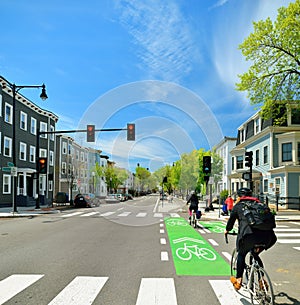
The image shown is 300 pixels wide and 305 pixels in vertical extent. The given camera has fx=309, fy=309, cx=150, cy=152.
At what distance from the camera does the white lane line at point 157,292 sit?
16.1 feet

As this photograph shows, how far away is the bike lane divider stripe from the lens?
6.78m

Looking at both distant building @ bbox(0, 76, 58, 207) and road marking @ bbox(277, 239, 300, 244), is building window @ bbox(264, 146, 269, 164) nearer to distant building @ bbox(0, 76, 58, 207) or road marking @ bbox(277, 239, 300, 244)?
road marking @ bbox(277, 239, 300, 244)

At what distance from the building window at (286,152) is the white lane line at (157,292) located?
25.1 m

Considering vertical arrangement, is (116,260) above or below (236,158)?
below

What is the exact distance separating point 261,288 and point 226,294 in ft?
3.49

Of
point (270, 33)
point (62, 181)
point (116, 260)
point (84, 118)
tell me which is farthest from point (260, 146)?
point (62, 181)

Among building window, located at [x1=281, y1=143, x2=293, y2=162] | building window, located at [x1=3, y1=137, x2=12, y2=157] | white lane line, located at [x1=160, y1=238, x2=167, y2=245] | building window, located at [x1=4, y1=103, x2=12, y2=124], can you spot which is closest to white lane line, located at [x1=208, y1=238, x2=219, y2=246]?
white lane line, located at [x1=160, y1=238, x2=167, y2=245]

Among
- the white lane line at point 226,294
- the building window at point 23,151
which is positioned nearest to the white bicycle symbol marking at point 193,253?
the white lane line at point 226,294

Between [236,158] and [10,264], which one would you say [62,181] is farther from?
[10,264]

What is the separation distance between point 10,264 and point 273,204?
87.9 feet

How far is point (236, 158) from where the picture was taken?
4003 cm

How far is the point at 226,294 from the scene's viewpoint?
5266 millimetres

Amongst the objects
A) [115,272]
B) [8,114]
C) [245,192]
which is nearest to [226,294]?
[245,192]

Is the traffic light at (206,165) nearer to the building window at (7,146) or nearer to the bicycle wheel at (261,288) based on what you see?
the bicycle wheel at (261,288)
